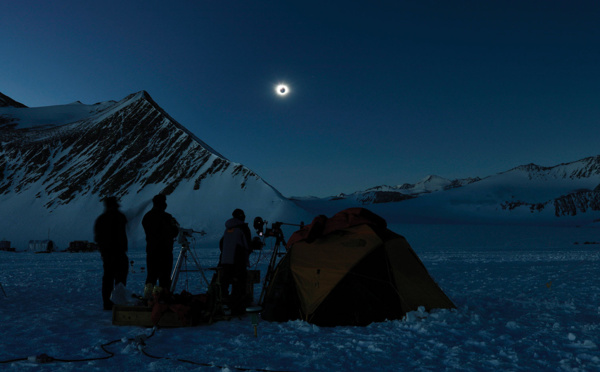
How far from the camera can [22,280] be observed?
14.1 meters

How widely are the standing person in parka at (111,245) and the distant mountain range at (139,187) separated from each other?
4648 cm

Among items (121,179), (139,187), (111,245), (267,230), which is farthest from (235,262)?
(121,179)

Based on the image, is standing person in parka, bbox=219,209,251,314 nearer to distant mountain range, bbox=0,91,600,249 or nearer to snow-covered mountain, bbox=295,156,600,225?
distant mountain range, bbox=0,91,600,249

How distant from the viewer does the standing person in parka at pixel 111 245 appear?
7.91 m

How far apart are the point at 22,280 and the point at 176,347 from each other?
39.8 ft

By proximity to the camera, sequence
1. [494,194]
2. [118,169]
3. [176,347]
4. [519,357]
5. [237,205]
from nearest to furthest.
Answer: [519,357], [176,347], [237,205], [118,169], [494,194]

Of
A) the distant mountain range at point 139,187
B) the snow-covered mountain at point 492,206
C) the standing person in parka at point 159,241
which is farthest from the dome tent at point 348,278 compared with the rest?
the snow-covered mountain at point 492,206

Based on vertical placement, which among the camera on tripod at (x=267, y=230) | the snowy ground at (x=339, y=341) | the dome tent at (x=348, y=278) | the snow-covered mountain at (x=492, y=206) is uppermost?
the snow-covered mountain at (x=492, y=206)

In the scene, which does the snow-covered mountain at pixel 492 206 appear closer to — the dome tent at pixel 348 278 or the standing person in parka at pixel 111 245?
the standing person in parka at pixel 111 245

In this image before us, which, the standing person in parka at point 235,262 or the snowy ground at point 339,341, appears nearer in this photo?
the snowy ground at point 339,341

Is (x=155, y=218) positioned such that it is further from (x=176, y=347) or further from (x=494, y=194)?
(x=494, y=194)

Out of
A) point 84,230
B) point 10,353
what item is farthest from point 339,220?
point 84,230

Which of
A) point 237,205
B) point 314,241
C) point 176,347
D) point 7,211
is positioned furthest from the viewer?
point 7,211

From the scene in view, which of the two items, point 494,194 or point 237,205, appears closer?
point 237,205
